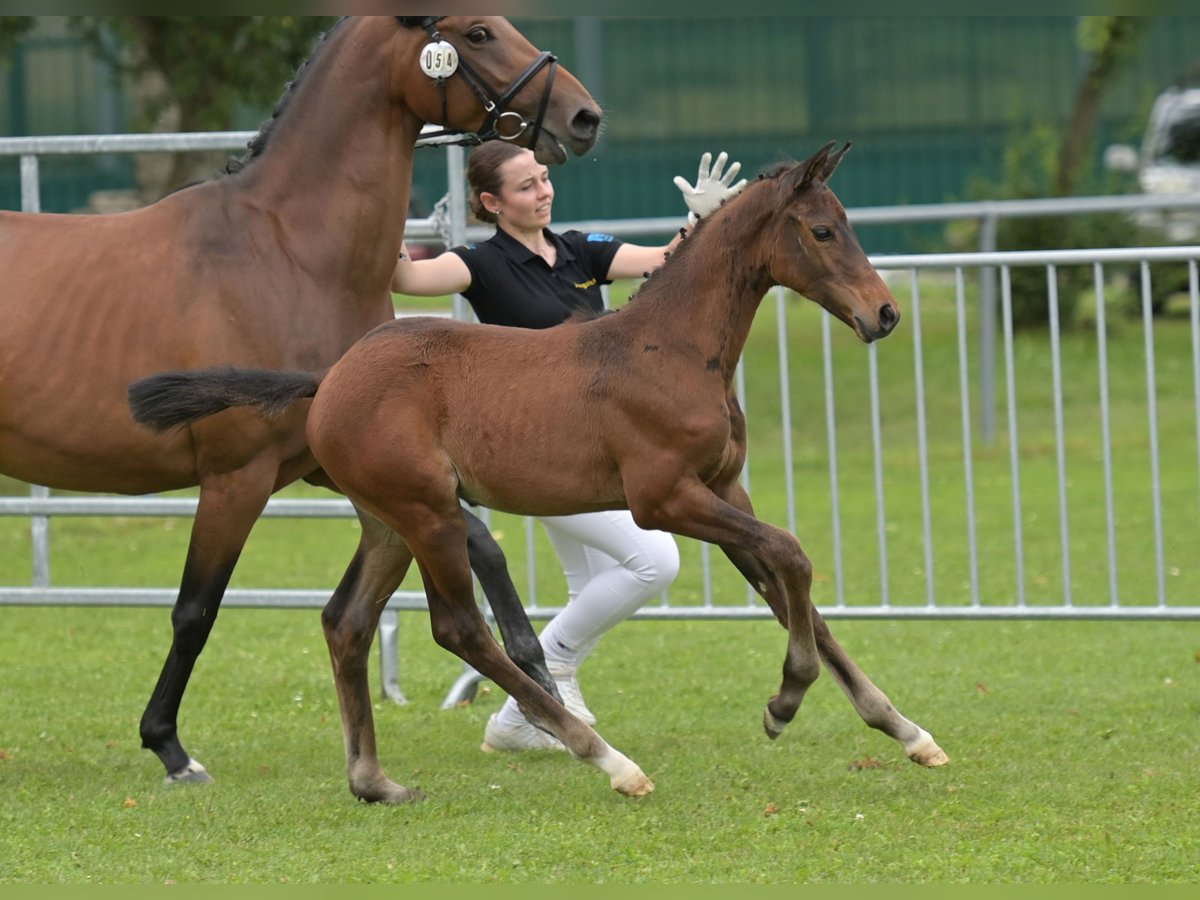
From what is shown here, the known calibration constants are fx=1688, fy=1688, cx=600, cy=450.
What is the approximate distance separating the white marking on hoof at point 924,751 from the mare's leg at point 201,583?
81.2 inches

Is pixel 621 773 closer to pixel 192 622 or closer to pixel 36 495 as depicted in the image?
pixel 192 622

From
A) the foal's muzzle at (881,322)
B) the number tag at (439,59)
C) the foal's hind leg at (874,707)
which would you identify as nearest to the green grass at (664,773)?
the foal's hind leg at (874,707)

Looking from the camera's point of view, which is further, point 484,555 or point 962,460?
point 962,460

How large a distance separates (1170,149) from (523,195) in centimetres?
1638

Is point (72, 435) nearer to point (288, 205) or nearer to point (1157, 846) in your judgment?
point (288, 205)

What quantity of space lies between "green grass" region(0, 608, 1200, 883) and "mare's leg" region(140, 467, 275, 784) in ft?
0.45

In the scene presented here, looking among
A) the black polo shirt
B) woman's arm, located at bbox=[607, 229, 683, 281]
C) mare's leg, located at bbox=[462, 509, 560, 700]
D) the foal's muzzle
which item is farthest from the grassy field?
woman's arm, located at bbox=[607, 229, 683, 281]

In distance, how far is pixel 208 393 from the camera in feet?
15.3

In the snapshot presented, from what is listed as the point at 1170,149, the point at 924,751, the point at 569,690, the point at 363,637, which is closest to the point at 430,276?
the point at 363,637

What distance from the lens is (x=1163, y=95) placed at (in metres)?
20.6

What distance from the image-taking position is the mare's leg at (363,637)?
4957 mm

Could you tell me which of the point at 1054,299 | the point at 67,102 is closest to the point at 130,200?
the point at 67,102

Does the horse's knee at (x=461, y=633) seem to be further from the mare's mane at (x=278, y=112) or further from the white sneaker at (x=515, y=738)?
the mare's mane at (x=278, y=112)

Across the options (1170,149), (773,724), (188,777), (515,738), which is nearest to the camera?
(773,724)
